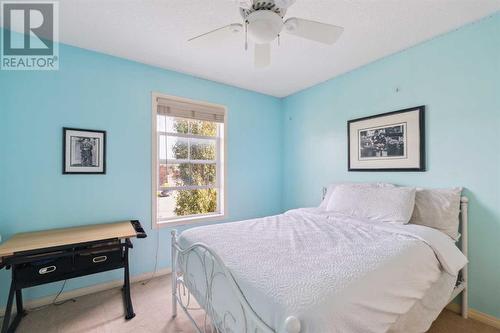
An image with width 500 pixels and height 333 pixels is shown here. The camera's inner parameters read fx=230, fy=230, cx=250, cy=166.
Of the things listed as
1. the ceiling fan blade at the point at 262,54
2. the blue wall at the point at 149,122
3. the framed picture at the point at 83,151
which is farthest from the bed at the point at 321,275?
the ceiling fan blade at the point at 262,54

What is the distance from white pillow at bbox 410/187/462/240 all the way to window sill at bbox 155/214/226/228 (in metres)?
2.21

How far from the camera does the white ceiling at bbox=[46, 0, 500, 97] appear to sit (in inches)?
68.3

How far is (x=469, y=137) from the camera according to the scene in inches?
77.7

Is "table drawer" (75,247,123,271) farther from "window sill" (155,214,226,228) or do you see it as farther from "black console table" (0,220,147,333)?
"window sill" (155,214,226,228)

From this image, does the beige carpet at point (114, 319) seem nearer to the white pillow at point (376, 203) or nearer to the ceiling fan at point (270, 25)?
the white pillow at point (376, 203)

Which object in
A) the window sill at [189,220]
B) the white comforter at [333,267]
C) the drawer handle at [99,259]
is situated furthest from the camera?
the window sill at [189,220]

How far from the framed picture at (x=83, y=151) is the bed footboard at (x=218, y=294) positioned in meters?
1.30

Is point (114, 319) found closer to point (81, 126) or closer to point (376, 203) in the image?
point (81, 126)

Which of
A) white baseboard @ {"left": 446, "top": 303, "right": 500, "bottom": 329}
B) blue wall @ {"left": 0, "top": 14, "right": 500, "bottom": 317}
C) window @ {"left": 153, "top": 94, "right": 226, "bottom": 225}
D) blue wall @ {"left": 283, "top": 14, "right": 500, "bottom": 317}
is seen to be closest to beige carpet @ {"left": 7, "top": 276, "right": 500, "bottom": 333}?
white baseboard @ {"left": 446, "top": 303, "right": 500, "bottom": 329}

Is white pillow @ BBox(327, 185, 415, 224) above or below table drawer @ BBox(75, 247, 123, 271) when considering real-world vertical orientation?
above

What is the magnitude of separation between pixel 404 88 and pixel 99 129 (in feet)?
10.5

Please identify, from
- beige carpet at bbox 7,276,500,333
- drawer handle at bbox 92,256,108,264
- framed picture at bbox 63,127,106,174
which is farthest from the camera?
framed picture at bbox 63,127,106,174

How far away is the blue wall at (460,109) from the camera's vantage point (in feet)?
6.10

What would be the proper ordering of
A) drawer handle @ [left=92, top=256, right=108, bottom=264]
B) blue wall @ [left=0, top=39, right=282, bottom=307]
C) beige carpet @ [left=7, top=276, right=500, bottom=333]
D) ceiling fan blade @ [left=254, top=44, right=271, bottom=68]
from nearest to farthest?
ceiling fan blade @ [left=254, top=44, right=271, bottom=68] → beige carpet @ [left=7, top=276, right=500, bottom=333] → drawer handle @ [left=92, top=256, right=108, bottom=264] → blue wall @ [left=0, top=39, right=282, bottom=307]
